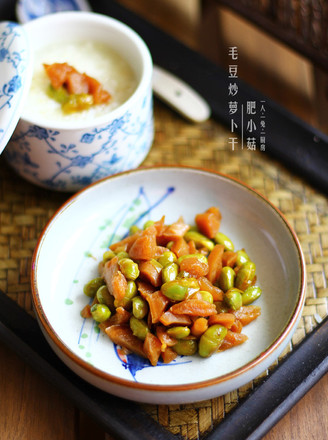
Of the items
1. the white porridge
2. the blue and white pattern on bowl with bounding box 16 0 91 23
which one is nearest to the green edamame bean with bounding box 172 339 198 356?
the white porridge

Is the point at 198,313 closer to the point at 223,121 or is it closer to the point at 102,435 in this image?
the point at 102,435

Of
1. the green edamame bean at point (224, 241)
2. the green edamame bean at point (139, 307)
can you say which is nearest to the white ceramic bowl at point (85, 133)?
the green edamame bean at point (224, 241)

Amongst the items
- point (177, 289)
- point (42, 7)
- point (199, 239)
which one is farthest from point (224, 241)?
point (42, 7)

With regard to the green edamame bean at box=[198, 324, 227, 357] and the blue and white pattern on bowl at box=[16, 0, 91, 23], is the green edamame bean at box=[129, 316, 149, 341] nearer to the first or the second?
the green edamame bean at box=[198, 324, 227, 357]

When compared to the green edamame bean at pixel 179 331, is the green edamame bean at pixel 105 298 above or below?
below

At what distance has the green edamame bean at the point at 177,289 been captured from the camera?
1490 millimetres

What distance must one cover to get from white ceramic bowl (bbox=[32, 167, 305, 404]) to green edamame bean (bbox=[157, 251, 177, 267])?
0.25 metres

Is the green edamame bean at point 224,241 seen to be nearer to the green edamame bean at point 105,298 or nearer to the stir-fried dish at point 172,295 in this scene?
the stir-fried dish at point 172,295

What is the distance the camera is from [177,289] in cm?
149

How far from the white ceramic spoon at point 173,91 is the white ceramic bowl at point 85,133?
20cm

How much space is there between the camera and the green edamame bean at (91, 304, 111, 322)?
1554mm

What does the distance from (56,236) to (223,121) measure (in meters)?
0.78

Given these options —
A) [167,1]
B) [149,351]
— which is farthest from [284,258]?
[167,1]

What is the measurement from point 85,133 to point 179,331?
2.19 feet
